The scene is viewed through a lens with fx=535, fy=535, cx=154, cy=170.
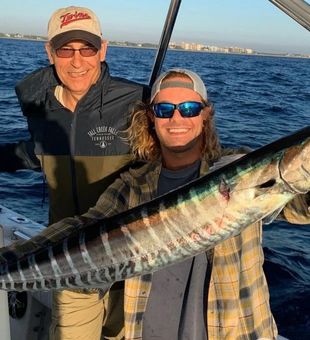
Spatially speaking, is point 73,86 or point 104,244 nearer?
point 104,244

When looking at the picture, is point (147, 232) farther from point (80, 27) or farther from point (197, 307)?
point (80, 27)

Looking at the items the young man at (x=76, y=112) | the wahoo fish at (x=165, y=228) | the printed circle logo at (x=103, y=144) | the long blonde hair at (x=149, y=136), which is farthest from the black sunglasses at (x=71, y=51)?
the wahoo fish at (x=165, y=228)

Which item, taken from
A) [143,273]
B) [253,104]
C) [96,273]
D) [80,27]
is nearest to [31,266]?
[96,273]

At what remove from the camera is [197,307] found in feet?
9.55

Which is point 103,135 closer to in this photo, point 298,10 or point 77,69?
point 77,69

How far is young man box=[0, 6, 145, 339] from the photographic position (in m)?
3.69

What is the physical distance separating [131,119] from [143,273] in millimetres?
1206

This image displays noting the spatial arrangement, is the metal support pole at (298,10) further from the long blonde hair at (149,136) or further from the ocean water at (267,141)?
the ocean water at (267,141)

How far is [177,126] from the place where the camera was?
9.90 ft

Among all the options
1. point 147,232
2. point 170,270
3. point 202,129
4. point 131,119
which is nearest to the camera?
point 147,232

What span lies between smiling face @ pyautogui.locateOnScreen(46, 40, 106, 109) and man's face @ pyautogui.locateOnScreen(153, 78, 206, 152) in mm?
780

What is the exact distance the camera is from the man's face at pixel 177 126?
3021 millimetres

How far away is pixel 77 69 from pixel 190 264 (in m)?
1.56

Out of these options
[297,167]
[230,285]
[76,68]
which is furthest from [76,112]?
[297,167]
